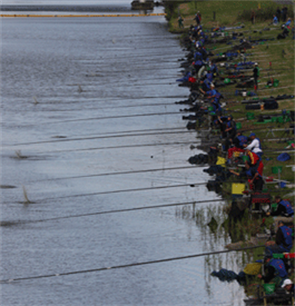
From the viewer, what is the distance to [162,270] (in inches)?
745

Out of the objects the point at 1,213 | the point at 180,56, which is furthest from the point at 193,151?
the point at 180,56

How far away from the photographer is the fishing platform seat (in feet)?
62.3

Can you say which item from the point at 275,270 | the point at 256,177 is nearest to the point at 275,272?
the point at 275,270

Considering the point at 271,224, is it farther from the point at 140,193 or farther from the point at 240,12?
the point at 240,12

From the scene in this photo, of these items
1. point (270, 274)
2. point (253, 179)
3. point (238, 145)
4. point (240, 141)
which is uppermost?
point (240, 141)

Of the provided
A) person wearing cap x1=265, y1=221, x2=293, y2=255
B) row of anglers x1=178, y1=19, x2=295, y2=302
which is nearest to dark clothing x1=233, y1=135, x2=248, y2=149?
row of anglers x1=178, y1=19, x2=295, y2=302

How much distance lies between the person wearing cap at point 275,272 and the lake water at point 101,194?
147 cm

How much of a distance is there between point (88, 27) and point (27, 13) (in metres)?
49.3

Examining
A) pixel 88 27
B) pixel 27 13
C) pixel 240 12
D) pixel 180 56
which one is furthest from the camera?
pixel 27 13

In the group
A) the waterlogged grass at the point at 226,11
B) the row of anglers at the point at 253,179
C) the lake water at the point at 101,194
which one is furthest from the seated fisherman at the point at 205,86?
the waterlogged grass at the point at 226,11

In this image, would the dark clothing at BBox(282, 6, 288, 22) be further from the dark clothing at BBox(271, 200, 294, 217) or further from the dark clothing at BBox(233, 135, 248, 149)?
the dark clothing at BBox(271, 200, 294, 217)

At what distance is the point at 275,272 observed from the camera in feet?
49.1

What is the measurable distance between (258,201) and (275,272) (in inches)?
175

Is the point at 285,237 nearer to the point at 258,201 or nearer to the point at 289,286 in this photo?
the point at 289,286
